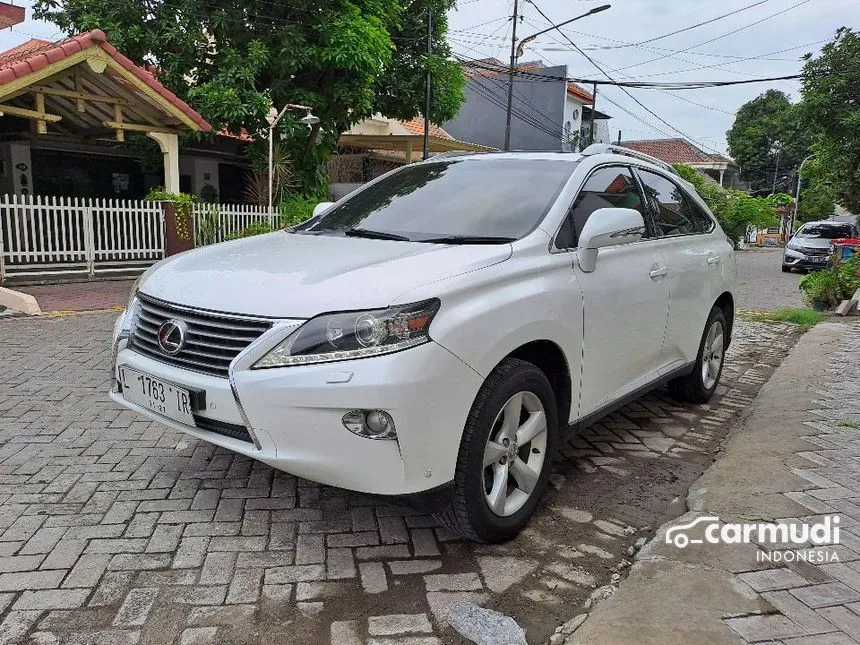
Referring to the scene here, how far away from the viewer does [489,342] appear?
2.55 meters

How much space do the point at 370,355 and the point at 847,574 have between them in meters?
2.04

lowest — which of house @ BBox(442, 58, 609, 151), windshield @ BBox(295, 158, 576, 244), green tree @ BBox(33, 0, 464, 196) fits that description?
windshield @ BBox(295, 158, 576, 244)

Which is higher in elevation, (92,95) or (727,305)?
(92,95)

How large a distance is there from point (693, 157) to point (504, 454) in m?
58.1

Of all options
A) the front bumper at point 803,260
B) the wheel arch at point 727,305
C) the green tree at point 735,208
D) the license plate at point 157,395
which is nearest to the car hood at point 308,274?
the license plate at point 157,395

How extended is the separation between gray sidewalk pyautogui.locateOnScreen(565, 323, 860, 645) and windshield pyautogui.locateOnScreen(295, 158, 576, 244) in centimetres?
155

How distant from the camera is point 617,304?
3.40 meters

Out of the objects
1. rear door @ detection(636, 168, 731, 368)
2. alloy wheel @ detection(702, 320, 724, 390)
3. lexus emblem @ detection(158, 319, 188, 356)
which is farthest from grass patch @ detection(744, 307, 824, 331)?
lexus emblem @ detection(158, 319, 188, 356)

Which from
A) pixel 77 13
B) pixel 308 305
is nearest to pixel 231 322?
pixel 308 305

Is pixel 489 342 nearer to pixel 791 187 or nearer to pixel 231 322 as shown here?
pixel 231 322

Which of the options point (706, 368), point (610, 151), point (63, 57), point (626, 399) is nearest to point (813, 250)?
point (706, 368)

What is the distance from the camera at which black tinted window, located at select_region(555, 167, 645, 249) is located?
10.6 feet

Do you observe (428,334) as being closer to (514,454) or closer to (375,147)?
(514,454)

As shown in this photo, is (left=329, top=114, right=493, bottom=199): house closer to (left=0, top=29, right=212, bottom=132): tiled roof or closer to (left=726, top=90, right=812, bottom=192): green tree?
(left=0, top=29, right=212, bottom=132): tiled roof
